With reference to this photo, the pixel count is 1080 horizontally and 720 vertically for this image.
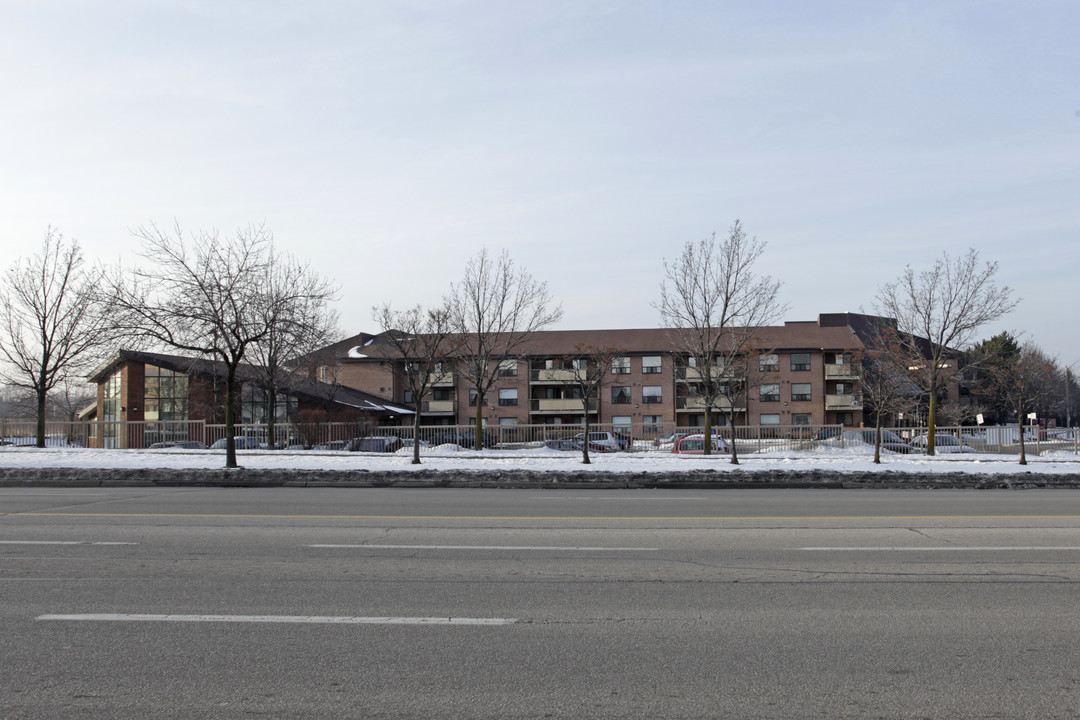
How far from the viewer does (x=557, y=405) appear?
68125 millimetres

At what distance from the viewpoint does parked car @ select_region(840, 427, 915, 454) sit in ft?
111

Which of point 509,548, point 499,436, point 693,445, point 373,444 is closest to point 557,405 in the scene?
point 499,436

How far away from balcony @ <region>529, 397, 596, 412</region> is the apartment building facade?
8 cm

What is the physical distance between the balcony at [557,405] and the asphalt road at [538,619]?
55701 millimetres

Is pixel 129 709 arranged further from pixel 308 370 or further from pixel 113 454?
pixel 308 370

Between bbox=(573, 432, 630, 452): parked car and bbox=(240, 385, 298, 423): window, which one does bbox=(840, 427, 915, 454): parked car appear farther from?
bbox=(240, 385, 298, 423): window

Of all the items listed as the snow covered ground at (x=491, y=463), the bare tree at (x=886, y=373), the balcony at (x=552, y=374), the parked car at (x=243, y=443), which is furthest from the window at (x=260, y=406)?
the bare tree at (x=886, y=373)

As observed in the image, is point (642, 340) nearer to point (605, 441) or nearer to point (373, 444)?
point (605, 441)

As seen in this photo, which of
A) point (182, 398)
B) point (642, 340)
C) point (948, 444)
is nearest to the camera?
point (948, 444)

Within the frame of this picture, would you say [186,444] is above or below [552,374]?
below

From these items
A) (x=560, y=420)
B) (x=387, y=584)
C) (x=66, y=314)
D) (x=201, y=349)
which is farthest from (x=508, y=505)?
(x=560, y=420)

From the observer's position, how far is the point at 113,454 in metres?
27.0

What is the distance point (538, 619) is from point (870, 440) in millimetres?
34173

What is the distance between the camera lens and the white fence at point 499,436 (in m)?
34.6
